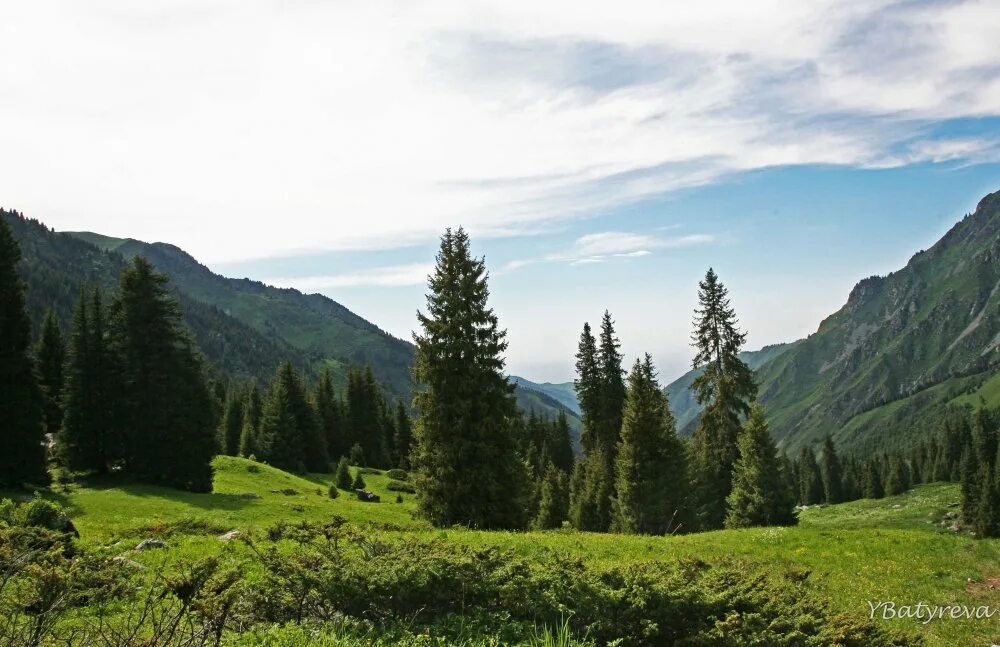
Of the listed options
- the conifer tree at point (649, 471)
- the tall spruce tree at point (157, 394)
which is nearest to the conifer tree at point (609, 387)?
the conifer tree at point (649, 471)

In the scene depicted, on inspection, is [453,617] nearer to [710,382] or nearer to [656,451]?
[656,451]

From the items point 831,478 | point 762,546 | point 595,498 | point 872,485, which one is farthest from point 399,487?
point 831,478

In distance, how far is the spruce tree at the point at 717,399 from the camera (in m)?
41.8

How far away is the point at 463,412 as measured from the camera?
92.3 ft

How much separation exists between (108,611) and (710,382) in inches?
1627

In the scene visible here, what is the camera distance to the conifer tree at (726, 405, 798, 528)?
114ft

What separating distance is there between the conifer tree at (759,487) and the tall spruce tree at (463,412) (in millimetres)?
14847

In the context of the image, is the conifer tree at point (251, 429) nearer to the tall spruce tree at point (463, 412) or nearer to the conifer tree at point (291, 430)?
the conifer tree at point (291, 430)

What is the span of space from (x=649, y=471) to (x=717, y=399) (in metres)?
11.2

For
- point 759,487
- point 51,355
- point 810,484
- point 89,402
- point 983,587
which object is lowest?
point 810,484

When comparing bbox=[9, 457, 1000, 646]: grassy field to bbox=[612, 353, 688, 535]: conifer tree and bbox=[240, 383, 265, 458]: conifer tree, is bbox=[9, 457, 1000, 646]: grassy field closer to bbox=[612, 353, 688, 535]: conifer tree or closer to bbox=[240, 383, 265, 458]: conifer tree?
bbox=[612, 353, 688, 535]: conifer tree

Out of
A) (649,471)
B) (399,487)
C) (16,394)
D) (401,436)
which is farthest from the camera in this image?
(401,436)

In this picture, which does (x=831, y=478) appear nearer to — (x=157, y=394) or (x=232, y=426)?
(x=232, y=426)

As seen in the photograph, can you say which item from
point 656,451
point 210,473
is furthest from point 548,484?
point 210,473
